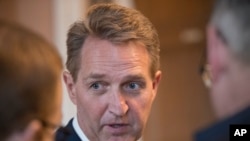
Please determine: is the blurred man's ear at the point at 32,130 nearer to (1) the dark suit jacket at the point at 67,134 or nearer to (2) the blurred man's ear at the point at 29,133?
(2) the blurred man's ear at the point at 29,133

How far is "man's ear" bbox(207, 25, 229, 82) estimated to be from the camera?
4.12 ft

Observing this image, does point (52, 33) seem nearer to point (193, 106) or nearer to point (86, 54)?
point (193, 106)

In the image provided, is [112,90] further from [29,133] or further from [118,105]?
[29,133]

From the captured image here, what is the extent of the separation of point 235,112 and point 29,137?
1.31 feet

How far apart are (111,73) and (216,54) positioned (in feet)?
2.71

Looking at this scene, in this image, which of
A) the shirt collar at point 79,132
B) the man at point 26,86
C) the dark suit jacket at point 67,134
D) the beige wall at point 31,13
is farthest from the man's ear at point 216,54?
the beige wall at point 31,13

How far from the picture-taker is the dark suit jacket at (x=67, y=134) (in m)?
1.81

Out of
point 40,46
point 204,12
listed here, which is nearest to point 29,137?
point 40,46

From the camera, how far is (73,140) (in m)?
2.06

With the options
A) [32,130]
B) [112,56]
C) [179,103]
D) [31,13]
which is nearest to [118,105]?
[112,56]

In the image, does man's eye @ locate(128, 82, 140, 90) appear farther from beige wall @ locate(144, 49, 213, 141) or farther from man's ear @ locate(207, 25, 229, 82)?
beige wall @ locate(144, 49, 213, 141)

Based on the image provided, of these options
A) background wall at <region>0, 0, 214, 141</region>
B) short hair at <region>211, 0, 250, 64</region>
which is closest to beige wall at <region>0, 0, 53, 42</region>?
background wall at <region>0, 0, 214, 141</region>

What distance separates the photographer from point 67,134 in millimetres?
1894

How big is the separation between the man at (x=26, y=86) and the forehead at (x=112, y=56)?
2.17 ft
